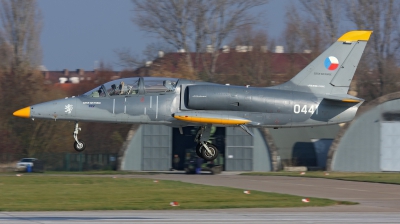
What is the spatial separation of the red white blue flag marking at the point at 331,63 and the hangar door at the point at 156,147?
27.7 m

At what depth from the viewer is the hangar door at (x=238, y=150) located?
4866cm

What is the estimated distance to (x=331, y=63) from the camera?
22219 millimetres

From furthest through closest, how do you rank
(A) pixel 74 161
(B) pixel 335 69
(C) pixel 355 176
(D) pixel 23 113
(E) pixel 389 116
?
(A) pixel 74 161 → (E) pixel 389 116 → (C) pixel 355 176 → (B) pixel 335 69 → (D) pixel 23 113

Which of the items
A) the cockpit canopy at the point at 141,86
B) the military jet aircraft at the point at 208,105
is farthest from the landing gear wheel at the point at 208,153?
the cockpit canopy at the point at 141,86

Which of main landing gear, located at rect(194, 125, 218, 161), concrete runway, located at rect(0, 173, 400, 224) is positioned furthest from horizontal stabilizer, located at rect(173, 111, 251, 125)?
concrete runway, located at rect(0, 173, 400, 224)

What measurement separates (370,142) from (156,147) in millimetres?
14895

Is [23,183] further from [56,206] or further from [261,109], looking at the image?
[261,109]

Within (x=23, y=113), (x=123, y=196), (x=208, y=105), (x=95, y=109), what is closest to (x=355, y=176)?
(x=123, y=196)

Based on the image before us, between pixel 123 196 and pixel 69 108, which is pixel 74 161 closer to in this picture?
pixel 123 196

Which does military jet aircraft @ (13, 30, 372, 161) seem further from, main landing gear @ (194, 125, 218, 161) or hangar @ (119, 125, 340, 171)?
hangar @ (119, 125, 340, 171)

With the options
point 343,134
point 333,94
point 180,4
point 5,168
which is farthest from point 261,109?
point 180,4

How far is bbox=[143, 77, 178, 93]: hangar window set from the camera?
21.3 m

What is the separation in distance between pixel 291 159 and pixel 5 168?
69.2ft

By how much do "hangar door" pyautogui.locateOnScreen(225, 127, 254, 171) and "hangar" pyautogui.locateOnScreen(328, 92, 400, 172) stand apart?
5581 millimetres
